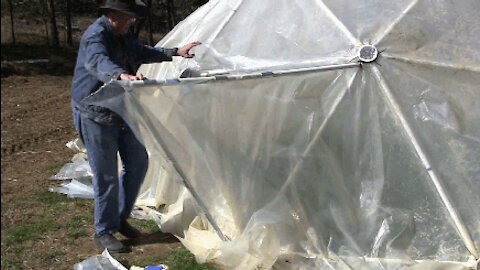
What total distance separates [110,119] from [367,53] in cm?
180

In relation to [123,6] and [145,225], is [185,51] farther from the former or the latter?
[145,225]

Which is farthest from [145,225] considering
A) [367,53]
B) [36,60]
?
[36,60]

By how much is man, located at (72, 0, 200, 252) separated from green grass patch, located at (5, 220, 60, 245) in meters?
0.63

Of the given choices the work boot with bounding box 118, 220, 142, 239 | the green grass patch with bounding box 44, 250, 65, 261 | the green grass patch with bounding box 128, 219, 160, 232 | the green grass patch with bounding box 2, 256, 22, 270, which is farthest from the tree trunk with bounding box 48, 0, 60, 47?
the green grass patch with bounding box 2, 256, 22, 270

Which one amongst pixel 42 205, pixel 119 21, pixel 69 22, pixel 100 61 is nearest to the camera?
pixel 100 61

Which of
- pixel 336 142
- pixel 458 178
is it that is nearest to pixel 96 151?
pixel 336 142

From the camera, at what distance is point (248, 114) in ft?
13.8

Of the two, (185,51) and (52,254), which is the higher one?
(185,51)

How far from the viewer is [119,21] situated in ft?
14.3

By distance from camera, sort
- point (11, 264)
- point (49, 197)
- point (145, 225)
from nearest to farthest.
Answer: point (11, 264) → point (145, 225) → point (49, 197)

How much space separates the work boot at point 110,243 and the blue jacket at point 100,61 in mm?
900

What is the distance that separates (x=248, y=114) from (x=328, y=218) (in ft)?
2.88

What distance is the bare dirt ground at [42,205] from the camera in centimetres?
465

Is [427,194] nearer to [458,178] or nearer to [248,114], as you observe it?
[458,178]
